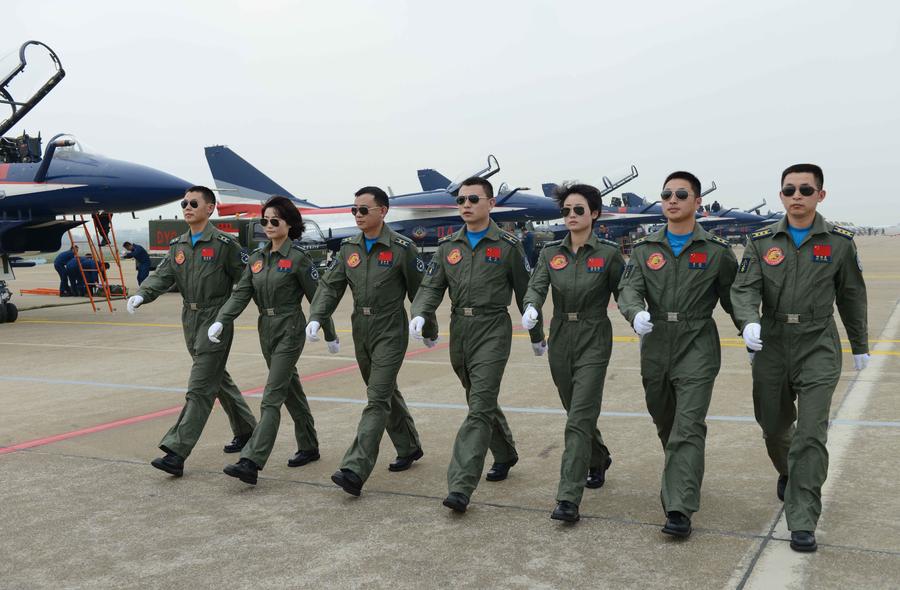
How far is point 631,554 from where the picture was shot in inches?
147

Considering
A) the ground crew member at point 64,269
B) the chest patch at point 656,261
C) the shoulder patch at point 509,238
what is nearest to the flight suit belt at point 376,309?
the shoulder patch at point 509,238

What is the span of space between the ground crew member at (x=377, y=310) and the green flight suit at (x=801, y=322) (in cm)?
199

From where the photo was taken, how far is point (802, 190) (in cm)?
409

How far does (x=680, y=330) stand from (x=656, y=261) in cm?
38

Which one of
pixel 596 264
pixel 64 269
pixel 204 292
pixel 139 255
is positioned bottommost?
pixel 64 269

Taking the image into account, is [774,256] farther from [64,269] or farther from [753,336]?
[64,269]

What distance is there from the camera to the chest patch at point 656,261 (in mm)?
4281

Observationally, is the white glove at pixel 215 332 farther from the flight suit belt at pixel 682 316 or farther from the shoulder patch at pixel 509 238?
the flight suit belt at pixel 682 316

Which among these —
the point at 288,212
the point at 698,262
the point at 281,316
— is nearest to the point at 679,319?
the point at 698,262

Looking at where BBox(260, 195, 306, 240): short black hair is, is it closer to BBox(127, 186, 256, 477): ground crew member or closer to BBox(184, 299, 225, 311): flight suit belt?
BBox(127, 186, 256, 477): ground crew member

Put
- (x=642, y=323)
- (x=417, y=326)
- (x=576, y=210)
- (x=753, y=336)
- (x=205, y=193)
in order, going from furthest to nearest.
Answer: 1. (x=205, y=193)
2. (x=417, y=326)
3. (x=576, y=210)
4. (x=642, y=323)
5. (x=753, y=336)

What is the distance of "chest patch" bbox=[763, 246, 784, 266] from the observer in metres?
4.11

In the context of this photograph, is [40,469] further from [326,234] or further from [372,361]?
[326,234]

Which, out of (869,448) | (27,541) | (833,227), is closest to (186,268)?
(27,541)
